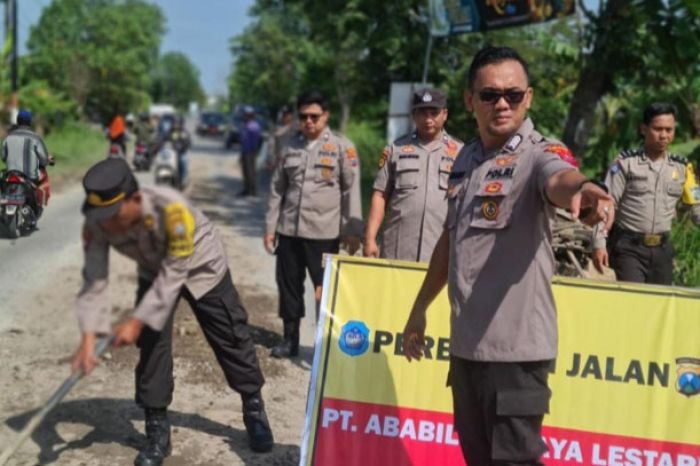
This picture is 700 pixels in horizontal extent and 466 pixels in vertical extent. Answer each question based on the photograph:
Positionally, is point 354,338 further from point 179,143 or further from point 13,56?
point 179,143

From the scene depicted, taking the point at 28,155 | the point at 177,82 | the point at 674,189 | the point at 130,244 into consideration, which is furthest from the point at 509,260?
the point at 177,82

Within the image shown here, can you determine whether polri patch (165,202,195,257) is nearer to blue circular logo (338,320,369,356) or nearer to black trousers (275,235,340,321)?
blue circular logo (338,320,369,356)

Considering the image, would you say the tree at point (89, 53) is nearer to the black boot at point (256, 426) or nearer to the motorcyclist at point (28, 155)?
the motorcyclist at point (28, 155)

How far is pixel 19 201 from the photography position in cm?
304

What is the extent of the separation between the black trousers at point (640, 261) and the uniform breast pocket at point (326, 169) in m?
2.02

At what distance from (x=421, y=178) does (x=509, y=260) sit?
2.22 m

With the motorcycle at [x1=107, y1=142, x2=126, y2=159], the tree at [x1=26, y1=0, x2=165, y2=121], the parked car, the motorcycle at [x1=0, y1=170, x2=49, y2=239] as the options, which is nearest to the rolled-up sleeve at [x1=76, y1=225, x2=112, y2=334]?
the motorcycle at [x1=0, y1=170, x2=49, y2=239]

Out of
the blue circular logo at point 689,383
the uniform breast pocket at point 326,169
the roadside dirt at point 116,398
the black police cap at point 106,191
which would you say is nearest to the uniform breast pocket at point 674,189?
the blue circular logo at point 689,383

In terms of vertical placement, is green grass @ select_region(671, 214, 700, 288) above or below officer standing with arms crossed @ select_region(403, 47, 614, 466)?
below

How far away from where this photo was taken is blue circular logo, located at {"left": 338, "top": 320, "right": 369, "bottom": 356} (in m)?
3.82

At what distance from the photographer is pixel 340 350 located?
382 centimetres

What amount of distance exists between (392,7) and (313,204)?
799cm

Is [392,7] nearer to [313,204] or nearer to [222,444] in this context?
[313,204]

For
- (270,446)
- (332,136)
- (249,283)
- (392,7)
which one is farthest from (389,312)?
(392,7)
